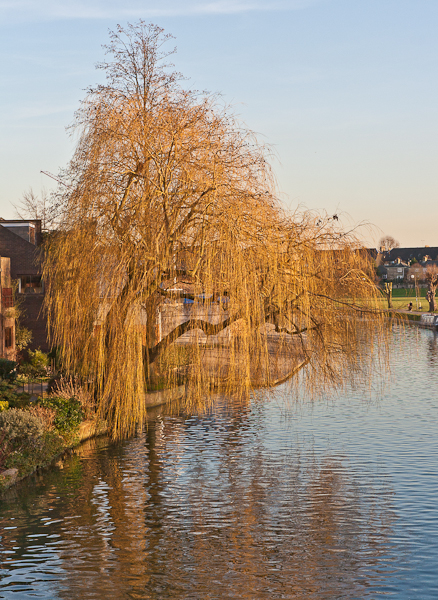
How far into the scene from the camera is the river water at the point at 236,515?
10.4m

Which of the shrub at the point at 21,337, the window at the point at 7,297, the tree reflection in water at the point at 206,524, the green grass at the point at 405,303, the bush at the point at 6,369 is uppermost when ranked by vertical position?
the window at the point at 7,297

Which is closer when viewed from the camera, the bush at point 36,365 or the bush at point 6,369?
the bush at point 6,369

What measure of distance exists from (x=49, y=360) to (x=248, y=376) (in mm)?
15590

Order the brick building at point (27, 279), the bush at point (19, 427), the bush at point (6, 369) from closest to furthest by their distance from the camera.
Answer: the bush at point (19, 427), the bush at point (6, 369), the brick building at point (27, 279)

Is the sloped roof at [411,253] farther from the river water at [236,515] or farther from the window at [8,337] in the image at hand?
the river water at [236,515]

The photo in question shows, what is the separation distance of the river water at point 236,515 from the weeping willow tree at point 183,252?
2034 millimetres

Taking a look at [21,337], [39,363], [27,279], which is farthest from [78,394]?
[27,279]

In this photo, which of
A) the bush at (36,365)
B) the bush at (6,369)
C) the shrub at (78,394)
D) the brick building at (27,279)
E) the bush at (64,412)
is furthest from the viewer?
the brick building at (27,279)

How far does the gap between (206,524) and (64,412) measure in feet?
23.9

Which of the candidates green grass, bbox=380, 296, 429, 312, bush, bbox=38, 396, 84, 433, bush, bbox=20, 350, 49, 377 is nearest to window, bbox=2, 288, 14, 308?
bush, bbox=20, 350, 49, 377

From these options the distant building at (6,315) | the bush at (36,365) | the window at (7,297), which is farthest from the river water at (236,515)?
the window at (7,297)

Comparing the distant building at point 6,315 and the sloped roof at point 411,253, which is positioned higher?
the sloped roof at point 411,253

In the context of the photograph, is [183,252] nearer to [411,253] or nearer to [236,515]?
[236,515]

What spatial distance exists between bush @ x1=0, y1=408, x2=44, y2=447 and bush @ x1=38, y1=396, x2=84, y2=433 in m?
1.74
